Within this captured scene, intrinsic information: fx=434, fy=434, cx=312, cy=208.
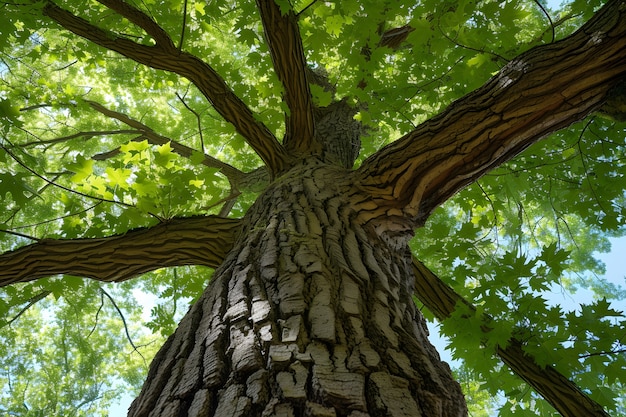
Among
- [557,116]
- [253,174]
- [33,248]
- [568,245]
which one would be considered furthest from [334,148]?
[568,245]

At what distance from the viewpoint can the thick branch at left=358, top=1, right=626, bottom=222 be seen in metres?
1.94

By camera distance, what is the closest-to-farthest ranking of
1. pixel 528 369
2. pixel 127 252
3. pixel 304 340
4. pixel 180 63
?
pixel 304 340 < pixel 127 252 < pixel 528 369 < pixel 180 63

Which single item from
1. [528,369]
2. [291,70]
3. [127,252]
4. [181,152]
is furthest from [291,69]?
[528,369]

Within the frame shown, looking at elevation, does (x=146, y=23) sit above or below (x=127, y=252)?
above

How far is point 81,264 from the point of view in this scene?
8.36ft

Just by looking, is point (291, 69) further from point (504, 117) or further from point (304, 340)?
point (304, 340)

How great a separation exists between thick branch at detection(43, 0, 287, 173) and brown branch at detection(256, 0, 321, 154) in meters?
0.34

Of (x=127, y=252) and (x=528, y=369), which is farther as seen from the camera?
(x=528, y=369)

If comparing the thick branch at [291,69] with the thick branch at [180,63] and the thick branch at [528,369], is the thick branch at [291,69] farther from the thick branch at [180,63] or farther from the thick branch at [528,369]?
the thick branch at [528,369]

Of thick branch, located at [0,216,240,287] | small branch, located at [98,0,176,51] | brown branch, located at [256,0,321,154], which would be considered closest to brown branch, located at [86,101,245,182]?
brown branch, located at [256,0,321,154]

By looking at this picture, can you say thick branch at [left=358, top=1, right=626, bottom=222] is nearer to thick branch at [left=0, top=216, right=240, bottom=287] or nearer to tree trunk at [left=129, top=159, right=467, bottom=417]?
tree trunk at [left=129, top=159, right=467, bottom=417]

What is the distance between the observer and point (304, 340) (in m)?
1.25

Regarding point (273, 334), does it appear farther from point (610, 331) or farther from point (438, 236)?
point (610, 331)

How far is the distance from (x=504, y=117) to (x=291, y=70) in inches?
69.0
